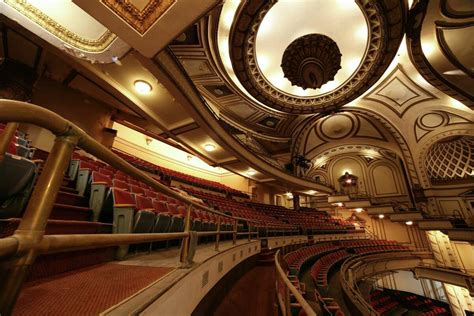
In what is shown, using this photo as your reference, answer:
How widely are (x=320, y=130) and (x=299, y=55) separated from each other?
19.9 ft

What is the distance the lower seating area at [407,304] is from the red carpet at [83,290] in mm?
11984

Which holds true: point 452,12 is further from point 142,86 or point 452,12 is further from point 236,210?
point 142,86

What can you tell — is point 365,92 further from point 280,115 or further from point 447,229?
point 447,229

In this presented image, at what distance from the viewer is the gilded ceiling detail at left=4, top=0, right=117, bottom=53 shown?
121 inches

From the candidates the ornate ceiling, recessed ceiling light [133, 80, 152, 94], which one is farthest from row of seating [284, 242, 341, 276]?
recessed ceiling light [133, 80, 152, 94]

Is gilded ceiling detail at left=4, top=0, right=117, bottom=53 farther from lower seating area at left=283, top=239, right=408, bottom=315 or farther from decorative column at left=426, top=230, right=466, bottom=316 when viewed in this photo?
decorative column at left=426, top=230, right=466, bottom=316

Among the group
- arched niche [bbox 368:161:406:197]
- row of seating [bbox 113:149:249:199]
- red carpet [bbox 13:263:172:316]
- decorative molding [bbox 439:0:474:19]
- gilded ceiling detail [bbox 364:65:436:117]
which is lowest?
red carpet [bbox 13:263:172:316]

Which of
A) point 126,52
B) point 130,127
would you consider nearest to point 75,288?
point 126,52

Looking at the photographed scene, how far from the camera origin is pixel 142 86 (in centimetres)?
497

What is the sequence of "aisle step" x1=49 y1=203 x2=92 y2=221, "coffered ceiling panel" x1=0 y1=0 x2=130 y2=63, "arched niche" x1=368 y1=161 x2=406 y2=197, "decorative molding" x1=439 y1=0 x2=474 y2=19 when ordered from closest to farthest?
"aisle step" x1=49 y1=203 x2=92 y2=221, "coffered ceiling panel" x1=0 y1=0 x2=130 y2=63, "decorative molding" x1=439 y1=0 x2=474 y2=19, "arched niche" x1=368 y1=161 x2=406 y2=197

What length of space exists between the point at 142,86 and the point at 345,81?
9007 mm

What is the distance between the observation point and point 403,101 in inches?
394

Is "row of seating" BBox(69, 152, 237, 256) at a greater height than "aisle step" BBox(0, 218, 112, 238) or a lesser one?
greater

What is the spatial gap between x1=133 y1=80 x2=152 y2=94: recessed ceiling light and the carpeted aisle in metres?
4.71
